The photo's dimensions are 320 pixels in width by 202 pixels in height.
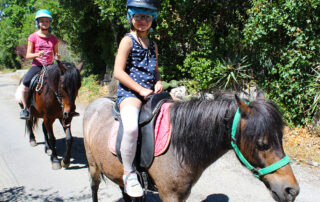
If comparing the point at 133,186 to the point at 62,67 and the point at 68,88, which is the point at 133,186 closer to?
the point at 68,88

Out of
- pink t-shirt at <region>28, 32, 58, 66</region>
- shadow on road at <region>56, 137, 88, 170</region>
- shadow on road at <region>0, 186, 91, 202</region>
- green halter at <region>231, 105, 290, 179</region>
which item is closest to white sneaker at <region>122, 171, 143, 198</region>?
green halter at <region>231, 105, 290, 179</region>

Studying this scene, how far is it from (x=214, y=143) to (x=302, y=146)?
412cm

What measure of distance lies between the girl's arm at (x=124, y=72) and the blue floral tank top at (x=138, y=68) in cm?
8

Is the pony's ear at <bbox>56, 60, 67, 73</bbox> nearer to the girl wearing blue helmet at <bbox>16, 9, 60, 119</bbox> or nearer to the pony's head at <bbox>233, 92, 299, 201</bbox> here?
the girl wearing blue helmet at <bbox>16, 9, 60, 119</bbox>

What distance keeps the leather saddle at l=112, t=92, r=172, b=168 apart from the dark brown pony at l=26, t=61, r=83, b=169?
2.24 meters

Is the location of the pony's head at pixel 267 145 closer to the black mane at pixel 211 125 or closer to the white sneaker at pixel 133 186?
the black mane at pixel 211 125

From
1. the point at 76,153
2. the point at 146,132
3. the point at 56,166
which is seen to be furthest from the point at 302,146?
the point at 56,166

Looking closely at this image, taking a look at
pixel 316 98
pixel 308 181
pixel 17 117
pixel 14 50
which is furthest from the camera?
pixel 14 50

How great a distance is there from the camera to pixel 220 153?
2035 mm

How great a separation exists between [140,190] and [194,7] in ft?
23.9

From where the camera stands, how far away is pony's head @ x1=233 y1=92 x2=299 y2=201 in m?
1.69

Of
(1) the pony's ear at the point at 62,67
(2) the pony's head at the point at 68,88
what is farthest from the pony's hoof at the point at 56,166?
(1) the pony's ear at the point at 62,67

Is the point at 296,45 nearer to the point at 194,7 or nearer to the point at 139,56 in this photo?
the point at 194,7

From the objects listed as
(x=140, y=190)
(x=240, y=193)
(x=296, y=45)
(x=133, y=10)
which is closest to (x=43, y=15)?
(x=133, y=10)
